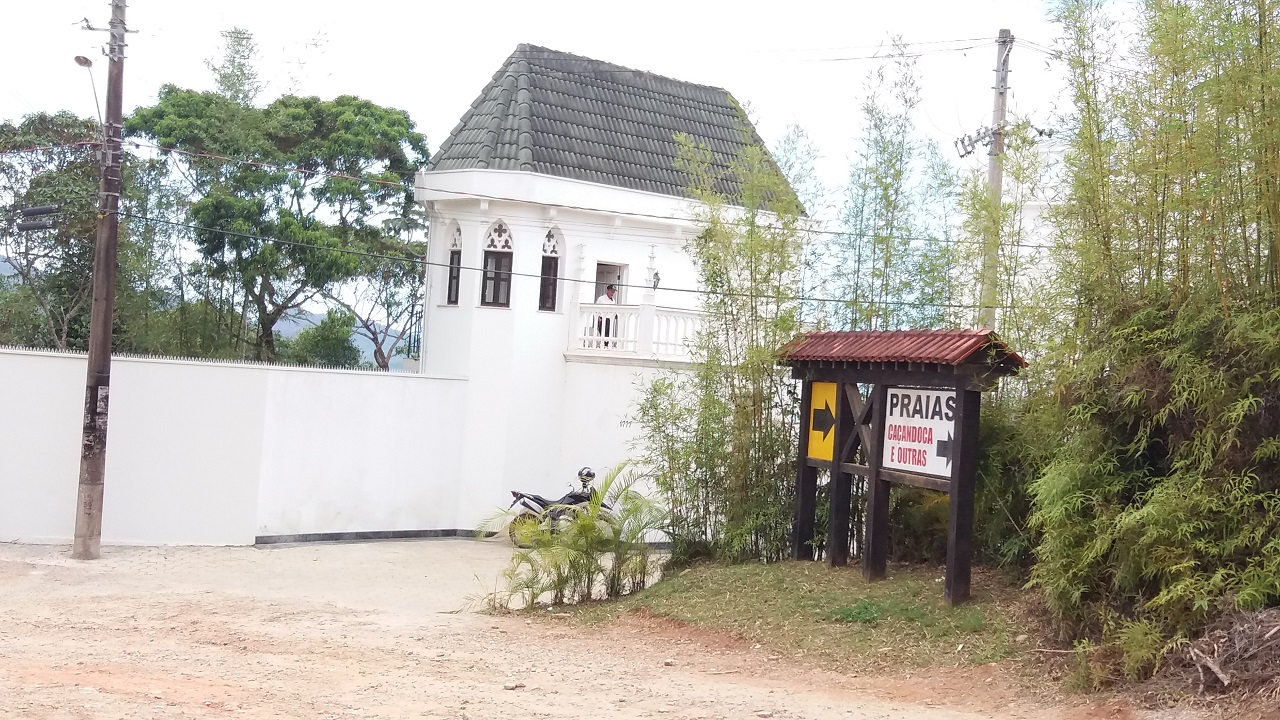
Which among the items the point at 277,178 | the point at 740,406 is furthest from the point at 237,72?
the point at 740,406

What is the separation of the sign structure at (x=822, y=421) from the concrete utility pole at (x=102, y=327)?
8.45m

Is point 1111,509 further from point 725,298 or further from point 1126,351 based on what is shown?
point 725,298

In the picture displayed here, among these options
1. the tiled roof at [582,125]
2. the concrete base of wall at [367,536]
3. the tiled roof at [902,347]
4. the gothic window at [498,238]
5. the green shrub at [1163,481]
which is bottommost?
the concrete base of wall at [367,536]

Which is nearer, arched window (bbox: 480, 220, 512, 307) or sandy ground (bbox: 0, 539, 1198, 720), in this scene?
sandy ground (bbox: 0, 539, 1198, 720)

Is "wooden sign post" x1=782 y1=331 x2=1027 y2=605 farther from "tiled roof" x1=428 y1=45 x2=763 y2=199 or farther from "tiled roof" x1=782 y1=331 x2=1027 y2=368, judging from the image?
"tiled roof" x1=428 y1=45 x2=763 y2=199

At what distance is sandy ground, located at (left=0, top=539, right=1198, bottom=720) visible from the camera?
23.3ft

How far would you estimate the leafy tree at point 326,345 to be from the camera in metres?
22.2

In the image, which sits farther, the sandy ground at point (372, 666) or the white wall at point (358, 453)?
the white wall at point (358, 453)

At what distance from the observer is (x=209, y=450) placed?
1594 centimetres

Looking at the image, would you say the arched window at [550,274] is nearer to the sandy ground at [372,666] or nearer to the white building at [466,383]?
the white building at [466,383]

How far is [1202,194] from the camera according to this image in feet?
24.0

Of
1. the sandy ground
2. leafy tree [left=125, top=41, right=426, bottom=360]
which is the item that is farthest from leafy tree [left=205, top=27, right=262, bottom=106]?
the sandy ground

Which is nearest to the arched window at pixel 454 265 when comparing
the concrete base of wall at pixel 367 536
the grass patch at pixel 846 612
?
the concrete base of wall at pixel 367 536

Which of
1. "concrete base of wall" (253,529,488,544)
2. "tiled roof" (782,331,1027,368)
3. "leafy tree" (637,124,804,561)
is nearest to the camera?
"tiled roof" (782,331,1027,368)
